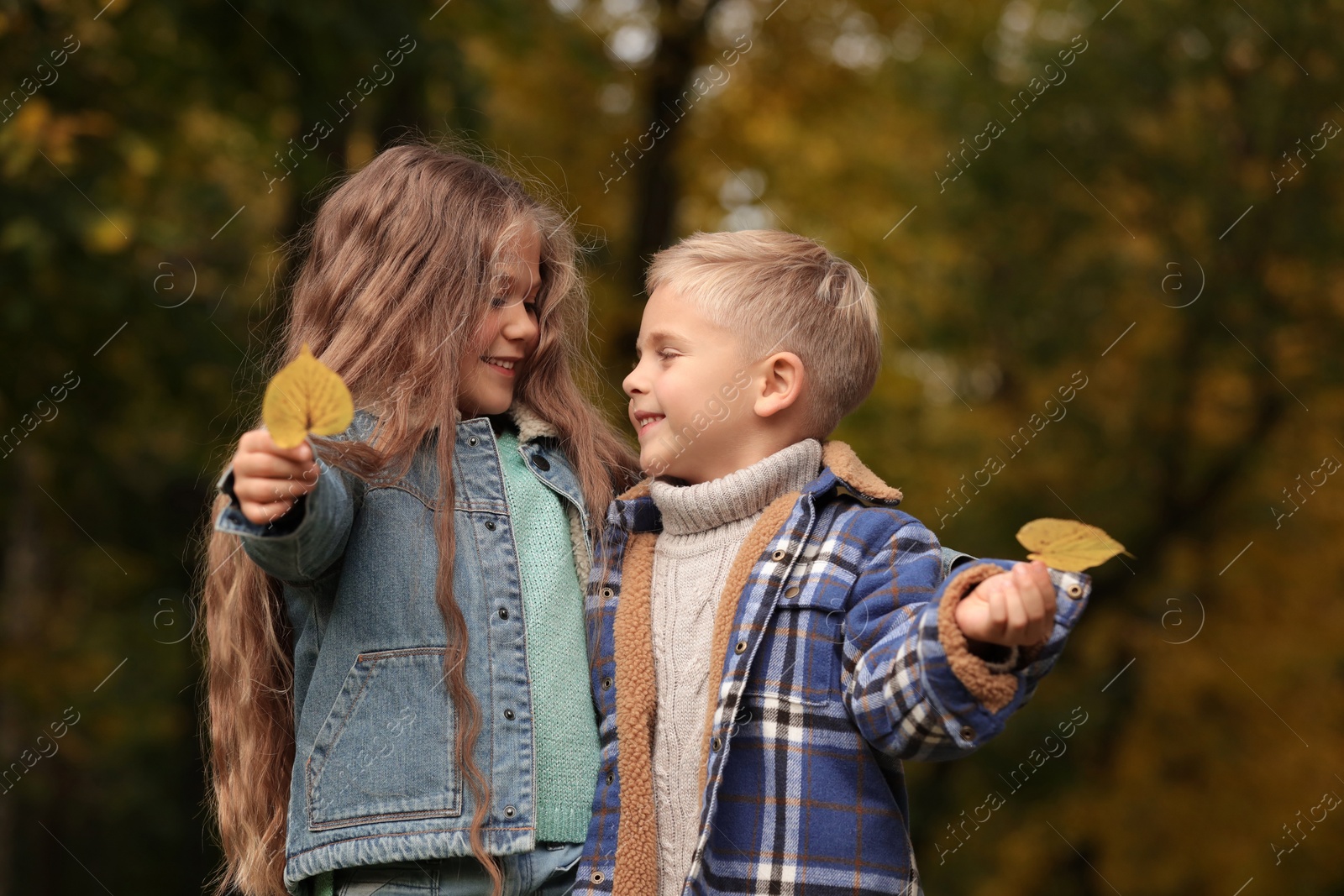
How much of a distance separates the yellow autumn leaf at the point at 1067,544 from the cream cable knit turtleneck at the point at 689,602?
0.60 meters

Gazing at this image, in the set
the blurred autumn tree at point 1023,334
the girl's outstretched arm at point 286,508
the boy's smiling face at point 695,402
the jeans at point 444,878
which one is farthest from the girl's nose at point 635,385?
the blurred autumn tree at point 1023,334

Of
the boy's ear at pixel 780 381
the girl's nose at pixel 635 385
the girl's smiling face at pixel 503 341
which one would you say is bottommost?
the boy's ear at pixel 780 381

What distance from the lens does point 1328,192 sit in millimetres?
8414

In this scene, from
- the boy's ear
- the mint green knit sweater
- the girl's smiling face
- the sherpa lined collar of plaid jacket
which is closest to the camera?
the sherpa lined collar of plaid jacket

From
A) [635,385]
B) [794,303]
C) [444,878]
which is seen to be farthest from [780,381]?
[444,878]

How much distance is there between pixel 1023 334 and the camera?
9.15 meters

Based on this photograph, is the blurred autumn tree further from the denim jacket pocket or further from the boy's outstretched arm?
the boy's outstretched arm

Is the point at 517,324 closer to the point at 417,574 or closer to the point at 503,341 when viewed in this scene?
the point at 503,341

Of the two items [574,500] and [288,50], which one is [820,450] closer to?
[574,500]

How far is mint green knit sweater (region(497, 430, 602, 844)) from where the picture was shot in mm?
2264

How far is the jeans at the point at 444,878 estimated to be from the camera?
2158mm

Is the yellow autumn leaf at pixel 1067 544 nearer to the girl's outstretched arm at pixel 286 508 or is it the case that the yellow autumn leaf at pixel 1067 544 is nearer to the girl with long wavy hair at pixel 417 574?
the girl with long wavy hair at pixel 417 574

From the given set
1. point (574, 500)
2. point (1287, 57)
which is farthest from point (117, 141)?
point (1287, 57)

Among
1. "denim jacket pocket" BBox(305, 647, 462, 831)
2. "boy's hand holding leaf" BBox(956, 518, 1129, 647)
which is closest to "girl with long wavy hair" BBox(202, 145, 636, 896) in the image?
"denim jacket pocket" BBox(305, 647, 462, 831)
